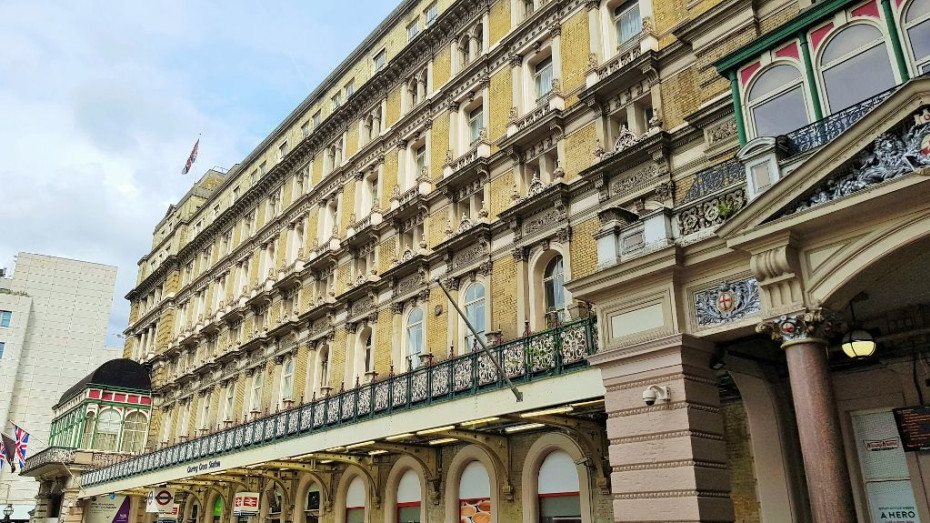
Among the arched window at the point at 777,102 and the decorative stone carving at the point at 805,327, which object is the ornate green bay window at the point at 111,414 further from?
the decorative stone carving at the point at 805,327

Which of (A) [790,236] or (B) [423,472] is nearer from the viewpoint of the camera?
(A) [790,236]

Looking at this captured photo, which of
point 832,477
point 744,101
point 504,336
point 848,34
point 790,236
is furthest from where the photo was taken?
point 504,336

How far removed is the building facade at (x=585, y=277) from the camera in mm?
10172

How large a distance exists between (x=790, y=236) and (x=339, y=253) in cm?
2084

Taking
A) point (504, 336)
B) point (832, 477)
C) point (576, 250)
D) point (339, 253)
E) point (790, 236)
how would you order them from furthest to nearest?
point (339, 253) → point (504, 336) → point (576, 250) → point (790, 236) → point (832, 477)

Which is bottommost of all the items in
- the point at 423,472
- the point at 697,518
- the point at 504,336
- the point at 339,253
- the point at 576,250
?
the point at 697,518

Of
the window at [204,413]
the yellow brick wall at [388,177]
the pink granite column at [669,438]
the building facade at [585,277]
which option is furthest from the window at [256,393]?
the pink granite column at [669,438]

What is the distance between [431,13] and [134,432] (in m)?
33.5

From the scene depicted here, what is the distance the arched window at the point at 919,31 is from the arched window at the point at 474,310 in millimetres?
12756

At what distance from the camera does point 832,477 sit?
908 centimetres

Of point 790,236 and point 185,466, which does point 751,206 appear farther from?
point 185,466

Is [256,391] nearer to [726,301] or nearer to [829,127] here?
[726,301]

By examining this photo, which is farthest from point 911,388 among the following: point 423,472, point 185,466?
point 185,466

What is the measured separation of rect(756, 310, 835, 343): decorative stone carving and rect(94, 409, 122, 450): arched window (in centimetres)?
4513
